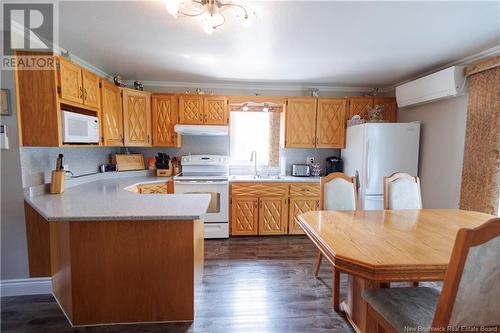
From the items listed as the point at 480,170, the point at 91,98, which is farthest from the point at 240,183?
the point at 480,170

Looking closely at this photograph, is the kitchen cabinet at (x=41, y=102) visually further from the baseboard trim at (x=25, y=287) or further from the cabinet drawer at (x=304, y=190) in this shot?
the cabinet drawer at (x=304, y=190)

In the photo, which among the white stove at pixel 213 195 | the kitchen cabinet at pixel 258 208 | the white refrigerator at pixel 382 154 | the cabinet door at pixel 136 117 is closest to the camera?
the white refrigerator at pixel 382 154

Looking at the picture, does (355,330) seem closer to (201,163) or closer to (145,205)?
(145,205)

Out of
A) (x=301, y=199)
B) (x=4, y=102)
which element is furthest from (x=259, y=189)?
(x=4, y=102)

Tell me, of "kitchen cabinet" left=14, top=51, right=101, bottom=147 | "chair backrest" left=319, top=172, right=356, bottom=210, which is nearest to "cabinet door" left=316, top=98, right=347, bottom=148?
"chair backrest" left=319, top=172, right=356, bottom=210

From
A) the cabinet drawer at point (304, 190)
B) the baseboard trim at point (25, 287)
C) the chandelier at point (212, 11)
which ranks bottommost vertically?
the baseboard trim at point (25, 287)

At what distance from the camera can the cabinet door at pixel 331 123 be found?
12.0 feet

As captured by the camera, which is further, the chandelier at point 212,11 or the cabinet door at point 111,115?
the cabinet door at point 111,115

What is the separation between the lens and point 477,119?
7.71 feet

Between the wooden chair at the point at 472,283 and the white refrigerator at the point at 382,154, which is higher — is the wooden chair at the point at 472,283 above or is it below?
below

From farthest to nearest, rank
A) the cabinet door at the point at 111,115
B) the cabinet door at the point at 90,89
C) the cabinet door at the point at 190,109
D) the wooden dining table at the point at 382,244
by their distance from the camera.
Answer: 1. the cabinet door at the point at 190,109
2. the cabinet door at the point at 111,115
3. the cabinet door at the point at 90,89
4. the wooden dining table at the point at 382,244

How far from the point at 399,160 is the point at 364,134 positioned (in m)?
0.57

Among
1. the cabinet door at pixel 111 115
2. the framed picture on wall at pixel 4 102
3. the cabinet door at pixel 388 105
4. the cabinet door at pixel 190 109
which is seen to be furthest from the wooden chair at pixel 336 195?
the framed picture on wall at pixel 4 102

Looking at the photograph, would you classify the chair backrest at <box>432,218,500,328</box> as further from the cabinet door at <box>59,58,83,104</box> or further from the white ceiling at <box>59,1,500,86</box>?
the cabinet door at <box>59,58,83,104</box>
